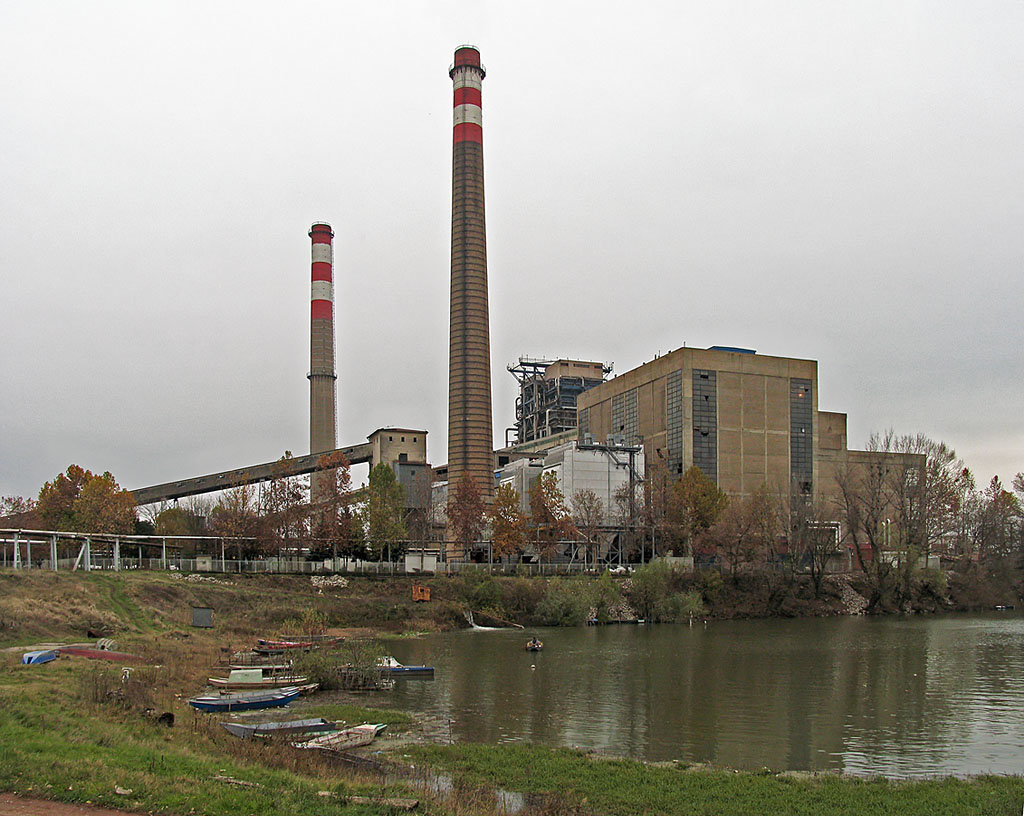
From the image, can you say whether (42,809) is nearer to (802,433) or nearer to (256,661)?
(256,661)

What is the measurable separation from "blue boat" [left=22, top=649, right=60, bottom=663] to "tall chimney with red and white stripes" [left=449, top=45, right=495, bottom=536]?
55877 millimetres

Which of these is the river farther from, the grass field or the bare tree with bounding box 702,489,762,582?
the bare tree with bounding box 702,489,762,582

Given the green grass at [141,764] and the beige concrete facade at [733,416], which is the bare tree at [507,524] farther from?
the green grass at [141,764]

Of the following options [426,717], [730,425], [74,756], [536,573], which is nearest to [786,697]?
[426,717]

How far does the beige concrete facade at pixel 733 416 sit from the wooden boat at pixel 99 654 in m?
72.2

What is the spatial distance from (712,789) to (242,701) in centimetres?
1490

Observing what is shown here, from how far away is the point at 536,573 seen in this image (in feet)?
251

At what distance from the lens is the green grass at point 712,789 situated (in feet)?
56.6

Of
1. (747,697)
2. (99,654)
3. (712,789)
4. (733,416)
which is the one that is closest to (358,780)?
(712,789)

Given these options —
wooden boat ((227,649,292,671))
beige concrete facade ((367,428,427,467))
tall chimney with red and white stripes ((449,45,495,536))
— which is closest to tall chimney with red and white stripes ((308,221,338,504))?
beige concrete facade ((367,428,427,467))

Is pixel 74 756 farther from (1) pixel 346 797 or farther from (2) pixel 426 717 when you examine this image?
(2) pixel 426 717

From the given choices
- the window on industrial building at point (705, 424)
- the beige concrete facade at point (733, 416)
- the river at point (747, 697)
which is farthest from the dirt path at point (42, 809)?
the window on industrial building at point (705, 424)

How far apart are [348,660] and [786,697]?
16.0 meters

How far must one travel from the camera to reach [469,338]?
85812 millimetres
